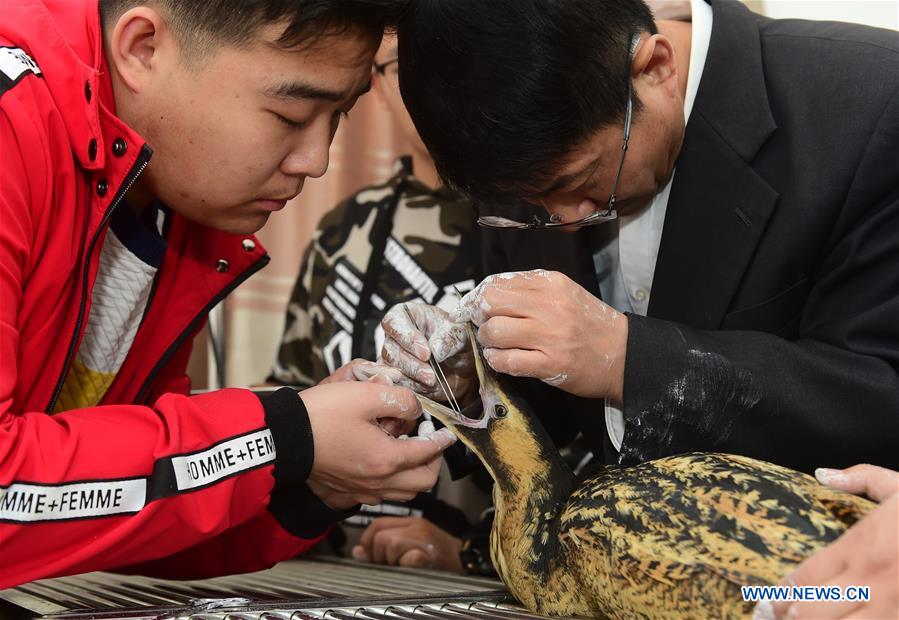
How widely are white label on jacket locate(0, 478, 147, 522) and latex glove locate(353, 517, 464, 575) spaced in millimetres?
979

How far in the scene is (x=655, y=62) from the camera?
5.16ft

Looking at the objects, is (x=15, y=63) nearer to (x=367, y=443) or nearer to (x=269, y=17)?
(x=269, y=17)

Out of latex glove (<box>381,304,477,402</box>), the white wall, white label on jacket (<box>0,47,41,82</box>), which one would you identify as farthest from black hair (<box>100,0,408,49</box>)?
the white wall

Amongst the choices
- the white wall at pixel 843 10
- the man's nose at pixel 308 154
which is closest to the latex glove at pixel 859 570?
the man's nose at pixel 308 154

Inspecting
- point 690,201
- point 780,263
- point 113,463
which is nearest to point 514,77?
point 690,201

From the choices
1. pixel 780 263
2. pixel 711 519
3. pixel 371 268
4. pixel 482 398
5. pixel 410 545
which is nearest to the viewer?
pixel 711 519

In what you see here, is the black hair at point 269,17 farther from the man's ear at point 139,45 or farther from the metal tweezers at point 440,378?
the metal tweezers at point 440,378

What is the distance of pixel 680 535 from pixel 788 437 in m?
0.42

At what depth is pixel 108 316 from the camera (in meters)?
1.72

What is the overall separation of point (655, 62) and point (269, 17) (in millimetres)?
660

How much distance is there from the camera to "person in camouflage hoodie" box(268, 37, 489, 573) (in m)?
2.43

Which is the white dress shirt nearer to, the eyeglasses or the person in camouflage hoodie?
the eyeglasses

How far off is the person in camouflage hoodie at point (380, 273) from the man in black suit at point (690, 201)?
0.75 meters

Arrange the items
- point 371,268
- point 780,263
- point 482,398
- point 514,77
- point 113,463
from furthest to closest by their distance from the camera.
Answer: point 371,268 < point 780,263 < point 482,398 < point 514,77 < point 113,463
